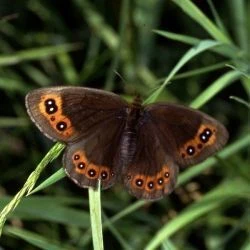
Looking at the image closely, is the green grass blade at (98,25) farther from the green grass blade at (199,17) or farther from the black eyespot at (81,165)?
the black eyespot at (81,165)

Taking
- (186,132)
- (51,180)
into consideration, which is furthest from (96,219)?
(186,132)

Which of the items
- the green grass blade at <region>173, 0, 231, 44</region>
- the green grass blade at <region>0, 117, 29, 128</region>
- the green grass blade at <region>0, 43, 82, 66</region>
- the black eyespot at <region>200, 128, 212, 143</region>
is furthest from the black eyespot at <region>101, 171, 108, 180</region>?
the green grass blade at <region>0, 117, 29, 128</region>

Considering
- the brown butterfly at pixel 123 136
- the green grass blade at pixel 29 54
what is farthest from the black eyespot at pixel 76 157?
the green grass blade at pixel 29 54

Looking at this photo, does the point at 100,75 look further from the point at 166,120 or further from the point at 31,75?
the point at 166,120

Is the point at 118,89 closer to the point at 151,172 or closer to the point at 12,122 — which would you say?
the point at 12,122

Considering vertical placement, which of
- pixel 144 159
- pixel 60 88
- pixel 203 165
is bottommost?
pixel 203 165

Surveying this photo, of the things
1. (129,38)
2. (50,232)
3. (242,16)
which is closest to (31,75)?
(129,38)
